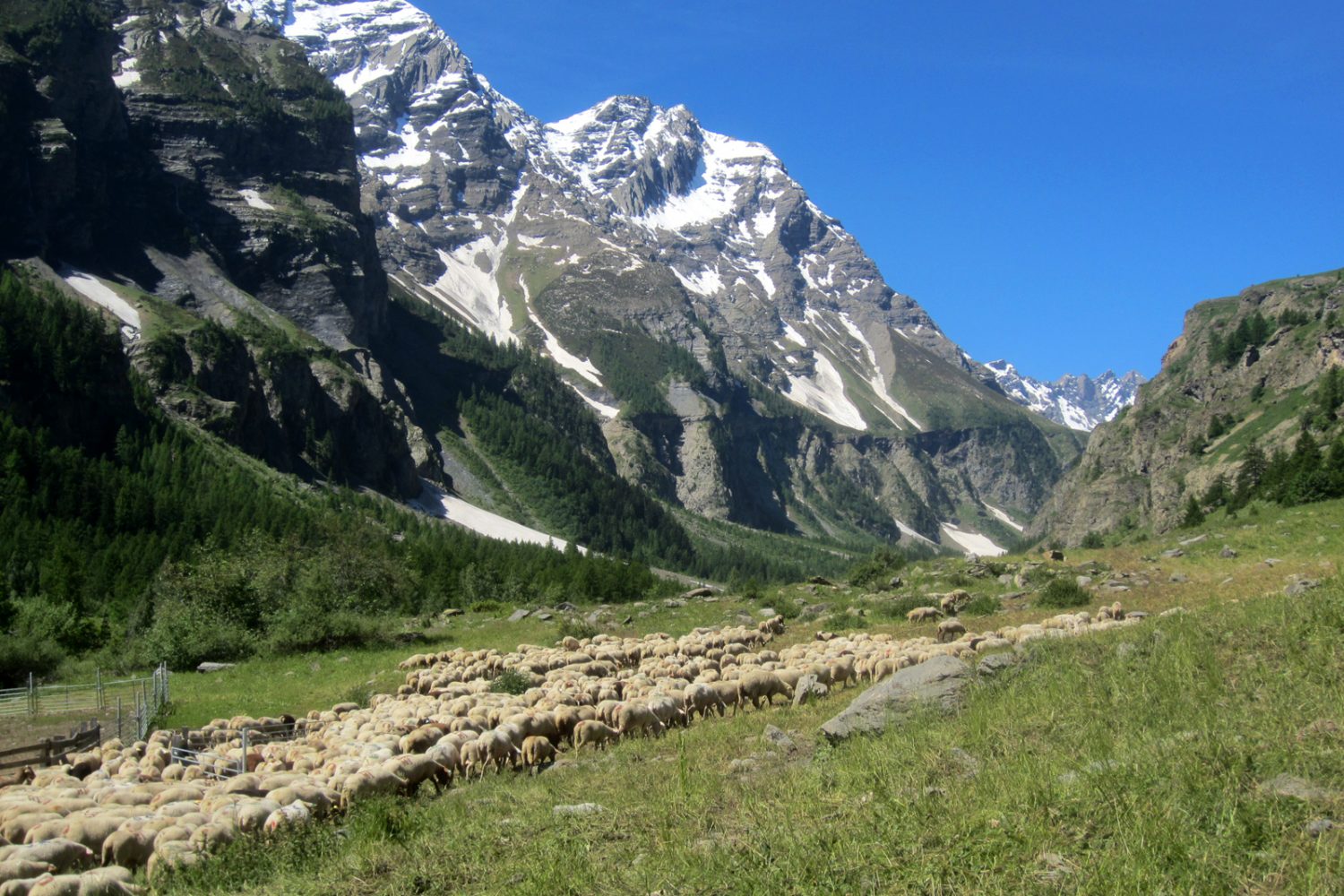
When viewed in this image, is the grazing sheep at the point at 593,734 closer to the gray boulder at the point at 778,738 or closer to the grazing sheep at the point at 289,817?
the gray boulder at the point at 778,738

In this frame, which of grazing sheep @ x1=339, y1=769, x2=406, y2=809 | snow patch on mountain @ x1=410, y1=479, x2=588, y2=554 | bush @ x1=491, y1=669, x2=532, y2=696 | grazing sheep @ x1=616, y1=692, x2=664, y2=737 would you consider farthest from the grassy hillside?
snow patch on mountain @ x1=410, y1=479, x2=588, y2=554

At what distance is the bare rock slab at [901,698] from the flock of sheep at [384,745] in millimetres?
A: 5226

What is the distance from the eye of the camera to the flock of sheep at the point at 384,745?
39.7ft

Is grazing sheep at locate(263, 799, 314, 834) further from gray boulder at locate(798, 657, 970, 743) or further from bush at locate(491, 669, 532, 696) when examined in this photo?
bush at locate(491, 669, 532, 696)

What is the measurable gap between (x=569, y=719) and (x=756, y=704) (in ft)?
14.9

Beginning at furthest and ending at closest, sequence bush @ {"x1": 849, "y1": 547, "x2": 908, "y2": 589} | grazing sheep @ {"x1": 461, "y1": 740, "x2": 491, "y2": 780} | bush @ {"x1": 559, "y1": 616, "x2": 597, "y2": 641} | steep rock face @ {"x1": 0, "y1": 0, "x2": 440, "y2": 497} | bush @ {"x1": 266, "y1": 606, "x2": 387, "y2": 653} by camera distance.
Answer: steep rock face @ {"x1": 0, "y1": 0, "x2": 440, "y2": 497} → bush @ {"x1": 849, "y1": 547, "x2": 908, "y2": 589} → bush @ {"x1": 266, "y1": 606, "x2": 387, "y2": 653} → bush @ {"x1": 559, "y1": 616, "x2": 597, "y2": 641} → grazing sheep @ {"x1": 461, "y1": 740, "x2": 491, "y2": 780}

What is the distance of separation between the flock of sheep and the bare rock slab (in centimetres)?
523

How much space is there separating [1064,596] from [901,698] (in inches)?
737

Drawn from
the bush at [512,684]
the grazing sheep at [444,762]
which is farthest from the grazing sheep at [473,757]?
the bush at [512,684]

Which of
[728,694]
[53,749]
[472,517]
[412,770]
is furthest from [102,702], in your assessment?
[472,517]

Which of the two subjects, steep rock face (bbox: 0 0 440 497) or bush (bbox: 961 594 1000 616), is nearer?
bush (bbox: 961 594 1000 616)

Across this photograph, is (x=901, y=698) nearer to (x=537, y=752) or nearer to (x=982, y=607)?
(x=537, y=752)

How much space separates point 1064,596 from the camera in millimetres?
30750

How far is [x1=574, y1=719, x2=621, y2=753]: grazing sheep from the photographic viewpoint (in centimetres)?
1855
